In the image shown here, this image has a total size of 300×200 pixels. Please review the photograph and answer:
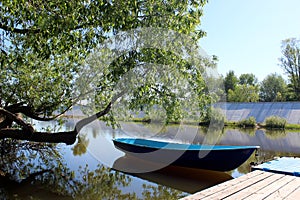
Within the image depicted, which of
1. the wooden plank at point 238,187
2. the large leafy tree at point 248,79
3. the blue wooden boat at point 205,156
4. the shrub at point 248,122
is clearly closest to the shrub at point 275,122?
the shrub at point 248,122

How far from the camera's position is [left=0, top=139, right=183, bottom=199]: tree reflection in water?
196 inches

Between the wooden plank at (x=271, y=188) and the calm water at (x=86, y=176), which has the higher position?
the wooden plank at (x=271, y=188)

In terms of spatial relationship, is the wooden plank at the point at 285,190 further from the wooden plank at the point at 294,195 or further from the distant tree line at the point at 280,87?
the distant tree line at the point at 280,87

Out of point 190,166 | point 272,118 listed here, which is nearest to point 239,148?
point 190,166

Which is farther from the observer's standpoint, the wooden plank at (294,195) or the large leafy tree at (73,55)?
the large leafy tree at (73,55)

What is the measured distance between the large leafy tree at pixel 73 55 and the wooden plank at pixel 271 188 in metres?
2.20

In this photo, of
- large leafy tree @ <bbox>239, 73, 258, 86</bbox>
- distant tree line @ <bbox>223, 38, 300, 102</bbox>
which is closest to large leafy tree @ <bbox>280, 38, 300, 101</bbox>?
distant tree line @ <bbox>223, 38, 300, 102</bbox>

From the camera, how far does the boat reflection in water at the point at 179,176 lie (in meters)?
5.71

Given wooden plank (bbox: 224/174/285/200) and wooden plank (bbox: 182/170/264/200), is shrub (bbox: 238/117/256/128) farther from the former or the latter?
wooden plank (bbox: 224/174/285/200)

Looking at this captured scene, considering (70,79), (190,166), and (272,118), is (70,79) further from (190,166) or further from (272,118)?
(272,118)

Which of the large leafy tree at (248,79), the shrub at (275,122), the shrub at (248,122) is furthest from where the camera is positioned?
the large leafy tree at (248,79)

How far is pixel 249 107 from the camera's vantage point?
23688mm

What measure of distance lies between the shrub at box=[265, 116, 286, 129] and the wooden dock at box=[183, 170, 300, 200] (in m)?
18.2

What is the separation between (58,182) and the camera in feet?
18.8
